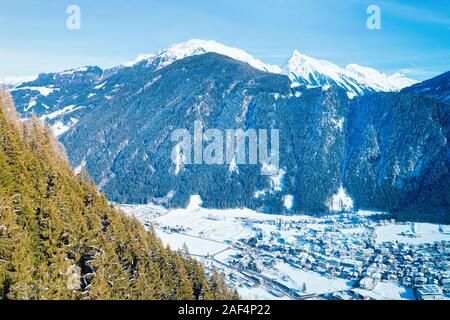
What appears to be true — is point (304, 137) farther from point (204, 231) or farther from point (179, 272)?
point (179, 272)

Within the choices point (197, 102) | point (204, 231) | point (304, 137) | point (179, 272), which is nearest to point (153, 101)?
point (197, 102)

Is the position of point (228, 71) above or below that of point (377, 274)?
above

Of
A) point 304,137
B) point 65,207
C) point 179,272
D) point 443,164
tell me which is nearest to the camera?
point 65,207

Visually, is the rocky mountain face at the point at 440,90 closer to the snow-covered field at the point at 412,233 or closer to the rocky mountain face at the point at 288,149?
the rocky mountain face at the point at 288,149

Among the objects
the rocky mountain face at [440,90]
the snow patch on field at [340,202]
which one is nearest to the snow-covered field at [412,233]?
the snow patch on field at [340,202]

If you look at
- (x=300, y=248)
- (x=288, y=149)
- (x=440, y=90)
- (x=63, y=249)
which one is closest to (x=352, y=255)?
(x=300, y=248)

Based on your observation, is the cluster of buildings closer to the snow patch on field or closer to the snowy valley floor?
the snowy valley floor
